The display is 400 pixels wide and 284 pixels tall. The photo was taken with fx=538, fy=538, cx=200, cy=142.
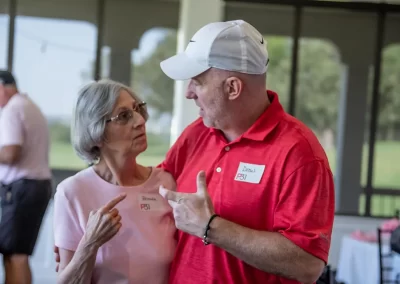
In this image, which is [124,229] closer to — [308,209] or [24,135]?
[308,209]

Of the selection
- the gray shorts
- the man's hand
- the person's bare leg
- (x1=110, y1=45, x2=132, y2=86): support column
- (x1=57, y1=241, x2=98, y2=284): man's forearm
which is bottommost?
the person's bare leg

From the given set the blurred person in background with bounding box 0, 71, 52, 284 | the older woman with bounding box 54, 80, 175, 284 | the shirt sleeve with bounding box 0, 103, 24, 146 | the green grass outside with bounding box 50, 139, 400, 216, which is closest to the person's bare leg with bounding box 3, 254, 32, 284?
the blurred person in background with bounding box 0, 71, 52, 284

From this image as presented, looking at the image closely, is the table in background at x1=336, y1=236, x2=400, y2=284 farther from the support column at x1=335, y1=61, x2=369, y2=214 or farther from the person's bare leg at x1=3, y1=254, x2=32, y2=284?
the person's bare leg at x1=3, y1=254, x2=32, y2=284

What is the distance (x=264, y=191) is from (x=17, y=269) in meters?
2.62

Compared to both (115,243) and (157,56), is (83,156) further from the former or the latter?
(157,56)

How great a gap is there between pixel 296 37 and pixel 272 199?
4770mm

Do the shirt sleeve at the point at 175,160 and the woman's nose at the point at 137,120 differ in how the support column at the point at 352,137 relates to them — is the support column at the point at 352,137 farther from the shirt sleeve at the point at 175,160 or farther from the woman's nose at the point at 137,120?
the woman's nose at the point at 137,120

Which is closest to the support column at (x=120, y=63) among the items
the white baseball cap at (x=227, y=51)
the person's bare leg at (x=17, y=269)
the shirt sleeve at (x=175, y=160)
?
the person's bare leg at (x=17, y=269)

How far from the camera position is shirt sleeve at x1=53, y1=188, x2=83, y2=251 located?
5.08ft

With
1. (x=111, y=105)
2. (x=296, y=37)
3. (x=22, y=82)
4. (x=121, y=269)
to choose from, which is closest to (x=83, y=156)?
(x=111, y=105)

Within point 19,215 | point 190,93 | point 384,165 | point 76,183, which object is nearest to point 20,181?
point 19,215

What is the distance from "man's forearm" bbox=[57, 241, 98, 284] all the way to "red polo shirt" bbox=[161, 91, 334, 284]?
0.26 meters

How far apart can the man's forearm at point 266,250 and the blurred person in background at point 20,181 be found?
2.44m

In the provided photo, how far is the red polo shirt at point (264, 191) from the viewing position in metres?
1.34
